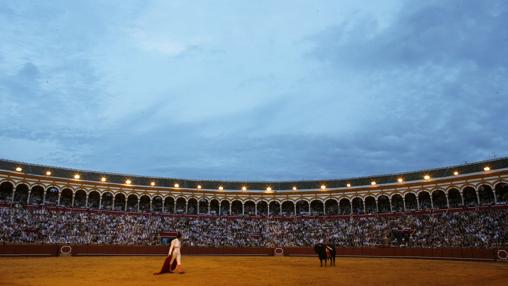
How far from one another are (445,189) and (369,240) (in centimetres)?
1355

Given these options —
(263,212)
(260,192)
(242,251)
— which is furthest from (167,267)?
(263,212)

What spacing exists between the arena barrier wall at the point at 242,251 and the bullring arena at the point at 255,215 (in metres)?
0.11

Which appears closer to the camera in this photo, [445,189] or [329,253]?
[329,253]

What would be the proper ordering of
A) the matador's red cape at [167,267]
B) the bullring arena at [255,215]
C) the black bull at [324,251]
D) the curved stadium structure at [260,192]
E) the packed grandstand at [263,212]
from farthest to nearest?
the curved stadium structure at [260,192] → the packed grandstand at [263,212] → the bullring arena at [255,215] → the black bull at [324,251] → the matador's red cape at [167,267]

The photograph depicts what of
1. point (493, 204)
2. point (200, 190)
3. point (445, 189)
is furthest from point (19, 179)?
point (493, 204)

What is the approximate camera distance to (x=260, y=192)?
67750 mm

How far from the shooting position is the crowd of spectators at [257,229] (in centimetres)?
4450

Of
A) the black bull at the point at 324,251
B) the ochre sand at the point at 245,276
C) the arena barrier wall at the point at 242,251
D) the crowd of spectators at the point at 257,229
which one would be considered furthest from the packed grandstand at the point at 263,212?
the ochre sand at the point at 245,276

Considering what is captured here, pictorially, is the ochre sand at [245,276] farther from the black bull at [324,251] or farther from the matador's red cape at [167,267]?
the black bull at [324,251]

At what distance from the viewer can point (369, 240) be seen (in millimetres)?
51750

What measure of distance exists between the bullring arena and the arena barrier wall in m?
0.11

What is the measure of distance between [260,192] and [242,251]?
18.1m

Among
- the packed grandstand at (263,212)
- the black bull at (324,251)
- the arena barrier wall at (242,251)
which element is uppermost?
the packed grandstand at (263,212)

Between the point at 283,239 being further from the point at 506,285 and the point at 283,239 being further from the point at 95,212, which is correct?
the point at 506,285
